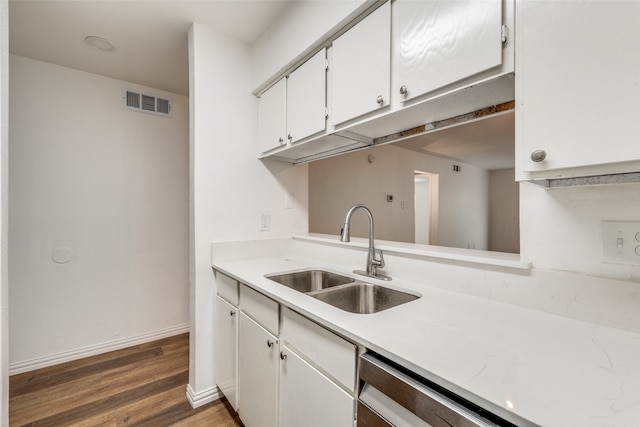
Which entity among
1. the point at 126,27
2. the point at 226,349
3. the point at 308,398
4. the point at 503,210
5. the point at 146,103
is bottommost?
the point at 226,349

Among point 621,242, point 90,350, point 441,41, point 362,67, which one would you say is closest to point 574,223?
point 621,242

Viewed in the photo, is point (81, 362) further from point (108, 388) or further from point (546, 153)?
point (546, 153)

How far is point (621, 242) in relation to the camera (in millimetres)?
823

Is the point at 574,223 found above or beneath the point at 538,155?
beneath

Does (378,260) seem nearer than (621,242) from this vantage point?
No

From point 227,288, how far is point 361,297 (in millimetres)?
826

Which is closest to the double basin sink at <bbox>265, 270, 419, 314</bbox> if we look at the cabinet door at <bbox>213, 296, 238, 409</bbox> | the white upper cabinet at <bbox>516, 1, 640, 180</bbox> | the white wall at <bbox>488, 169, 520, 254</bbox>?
the cabinet door at <bbox>213, 296, 238, 409</bbox>

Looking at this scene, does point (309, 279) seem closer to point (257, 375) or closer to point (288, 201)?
point (257, 375)

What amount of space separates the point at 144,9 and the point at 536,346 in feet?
7.91

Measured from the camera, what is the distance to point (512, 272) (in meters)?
1.03

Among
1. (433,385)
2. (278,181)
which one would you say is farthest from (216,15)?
(433,385)

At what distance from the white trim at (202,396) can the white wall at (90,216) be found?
44.8 inches

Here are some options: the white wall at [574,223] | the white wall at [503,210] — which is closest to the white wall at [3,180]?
the white wall at [574,223]

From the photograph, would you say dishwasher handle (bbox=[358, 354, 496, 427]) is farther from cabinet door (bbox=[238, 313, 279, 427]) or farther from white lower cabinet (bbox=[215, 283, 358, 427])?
cabinet door (bbox=[238, 313, 279, 427])
